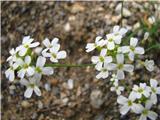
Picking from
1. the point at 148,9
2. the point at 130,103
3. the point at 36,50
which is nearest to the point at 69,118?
the point at 36,50

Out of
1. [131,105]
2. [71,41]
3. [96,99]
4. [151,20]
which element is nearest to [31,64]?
[131,105]

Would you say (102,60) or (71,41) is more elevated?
(71,41)

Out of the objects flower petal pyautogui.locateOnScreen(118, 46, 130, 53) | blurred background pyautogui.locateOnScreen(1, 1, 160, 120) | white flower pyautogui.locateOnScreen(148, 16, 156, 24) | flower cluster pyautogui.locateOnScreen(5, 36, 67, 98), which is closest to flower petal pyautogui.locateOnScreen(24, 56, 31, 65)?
flower cluster pyautogui.locateOnScreen(5, 36, 67, 98)

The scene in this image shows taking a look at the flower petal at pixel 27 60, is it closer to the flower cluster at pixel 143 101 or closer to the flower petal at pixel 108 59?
the flower petal at pixel 108 59

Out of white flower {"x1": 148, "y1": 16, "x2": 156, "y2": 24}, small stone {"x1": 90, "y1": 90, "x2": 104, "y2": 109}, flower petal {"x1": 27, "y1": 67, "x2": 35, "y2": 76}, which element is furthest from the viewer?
white flower {"x1": 148, "y1": 16, "x2": 156, "y2": 24}

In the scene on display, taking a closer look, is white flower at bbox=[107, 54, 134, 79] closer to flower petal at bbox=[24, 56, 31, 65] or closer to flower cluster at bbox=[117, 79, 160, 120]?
flower cluster at bbox=[117, 79, 160, 120]

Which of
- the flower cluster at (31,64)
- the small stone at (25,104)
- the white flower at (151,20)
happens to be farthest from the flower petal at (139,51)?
the small stone at (25,104)

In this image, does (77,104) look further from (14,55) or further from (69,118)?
(14,55)

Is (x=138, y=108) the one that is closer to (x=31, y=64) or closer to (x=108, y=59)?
(x=108, y=59)
